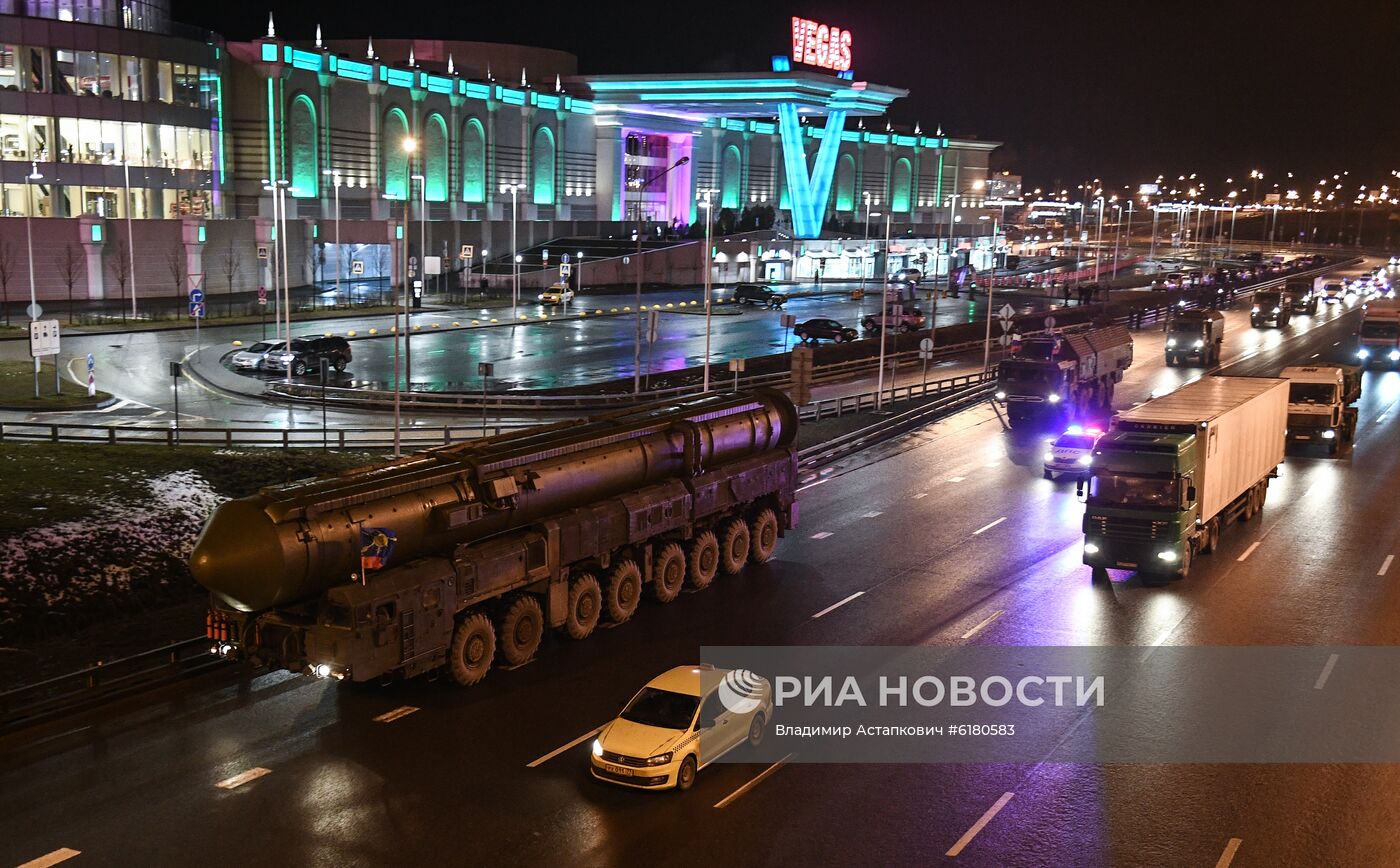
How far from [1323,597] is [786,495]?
1117 cm

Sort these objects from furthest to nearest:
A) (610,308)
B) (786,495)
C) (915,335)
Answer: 1. (610,308)
2. (915,335)
3. (786,495)

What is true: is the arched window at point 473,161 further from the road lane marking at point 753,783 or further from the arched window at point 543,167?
the road lane marking at point 753,783

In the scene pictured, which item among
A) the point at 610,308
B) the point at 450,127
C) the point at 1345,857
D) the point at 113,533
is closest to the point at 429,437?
the point at 113,533

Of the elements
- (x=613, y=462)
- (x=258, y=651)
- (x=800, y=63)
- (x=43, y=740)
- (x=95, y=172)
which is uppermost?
(x=800, y=63)

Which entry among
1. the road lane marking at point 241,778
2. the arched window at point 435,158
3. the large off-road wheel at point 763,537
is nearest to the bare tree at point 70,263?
the arched window at point 435,158

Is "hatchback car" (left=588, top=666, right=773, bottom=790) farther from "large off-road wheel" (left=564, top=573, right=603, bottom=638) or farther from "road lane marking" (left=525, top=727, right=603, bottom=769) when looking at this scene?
"large off-road wheel" (left=564, top=573, right=603, bottom=638)

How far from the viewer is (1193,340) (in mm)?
64875

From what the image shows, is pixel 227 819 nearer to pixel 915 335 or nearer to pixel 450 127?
pixel 915 335

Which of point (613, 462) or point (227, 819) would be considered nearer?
point (227, 819)

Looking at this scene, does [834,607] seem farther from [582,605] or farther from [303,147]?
[303,147]

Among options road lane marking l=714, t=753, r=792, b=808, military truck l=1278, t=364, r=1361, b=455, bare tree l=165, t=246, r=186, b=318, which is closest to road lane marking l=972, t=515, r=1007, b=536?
road lane marking l=714, t=753, r=792, b=808

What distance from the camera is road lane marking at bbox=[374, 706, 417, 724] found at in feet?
60.5

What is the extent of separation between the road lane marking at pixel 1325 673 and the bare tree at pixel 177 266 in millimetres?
74024

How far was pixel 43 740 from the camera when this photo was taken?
17.5 meters
